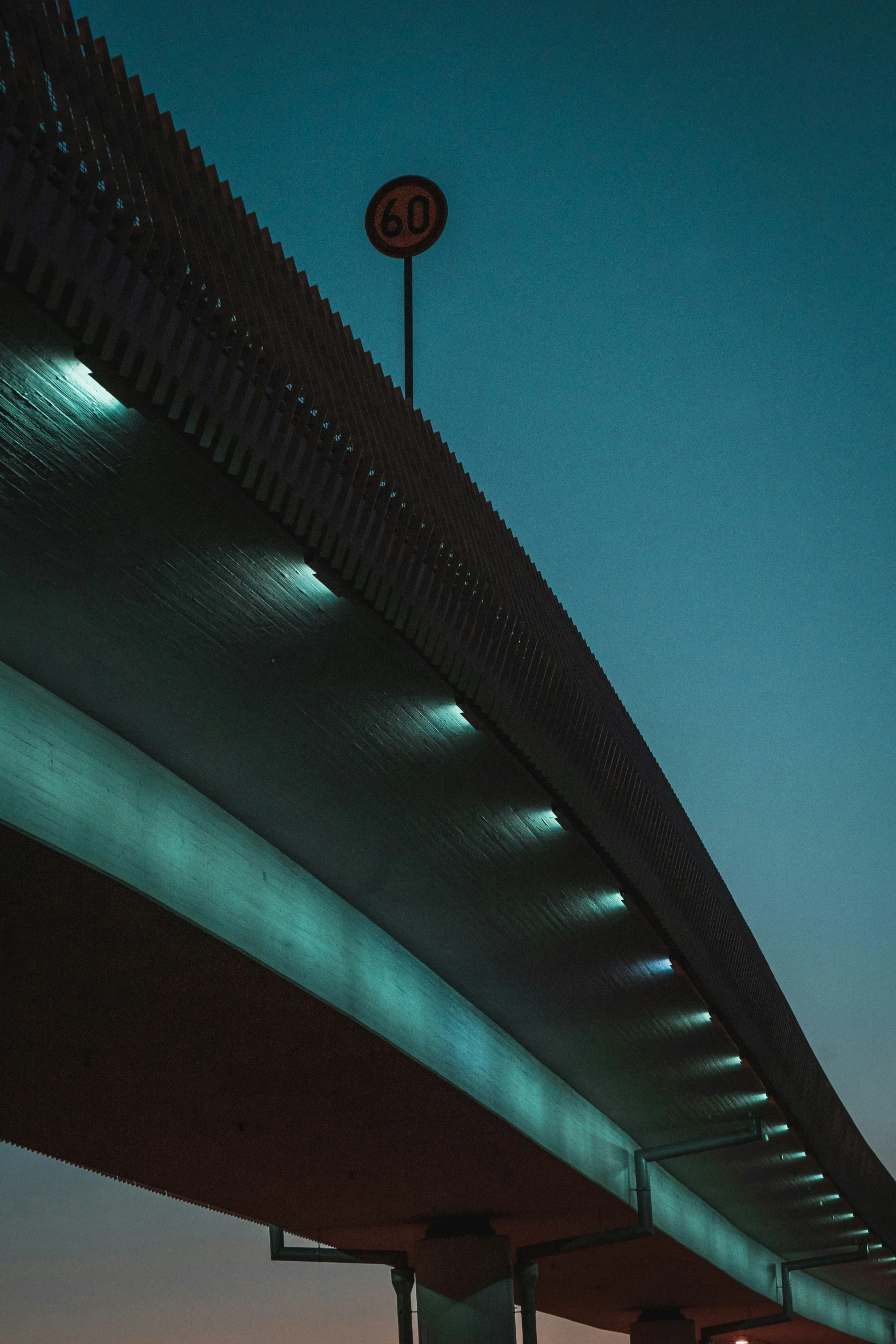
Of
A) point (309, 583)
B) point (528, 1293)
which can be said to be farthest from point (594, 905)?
point (528, 1293)

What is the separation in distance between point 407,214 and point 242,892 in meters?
10.8

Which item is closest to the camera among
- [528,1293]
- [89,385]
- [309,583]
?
[89,385]

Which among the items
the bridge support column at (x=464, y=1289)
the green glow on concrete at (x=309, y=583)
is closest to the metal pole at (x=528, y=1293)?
the bridge support column at (x=464, y=1289)

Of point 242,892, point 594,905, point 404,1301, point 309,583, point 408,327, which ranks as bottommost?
point 404,1301

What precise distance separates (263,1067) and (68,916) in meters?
4.75

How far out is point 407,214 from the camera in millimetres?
18609

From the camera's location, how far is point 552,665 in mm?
12023

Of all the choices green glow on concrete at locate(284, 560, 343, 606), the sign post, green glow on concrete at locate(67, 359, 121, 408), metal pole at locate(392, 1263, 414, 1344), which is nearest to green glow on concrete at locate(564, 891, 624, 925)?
green glow on concrete at locate(284, 560, 343, 606)

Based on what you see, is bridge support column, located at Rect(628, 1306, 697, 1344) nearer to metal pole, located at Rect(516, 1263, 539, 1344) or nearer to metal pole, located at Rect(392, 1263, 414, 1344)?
metal pole, located at Rect(392, 1263, 414, 1344)

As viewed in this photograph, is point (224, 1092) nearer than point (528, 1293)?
Yes

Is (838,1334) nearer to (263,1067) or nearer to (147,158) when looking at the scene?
(263,1067)

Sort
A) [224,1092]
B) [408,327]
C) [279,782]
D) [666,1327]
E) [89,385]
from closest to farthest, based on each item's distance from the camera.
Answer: [89,385], [279,782], [224,1092], [408,327], [666,1327]

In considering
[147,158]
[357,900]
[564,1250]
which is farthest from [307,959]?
[564,1250]

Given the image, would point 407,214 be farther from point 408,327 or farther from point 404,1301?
point 404,1301
